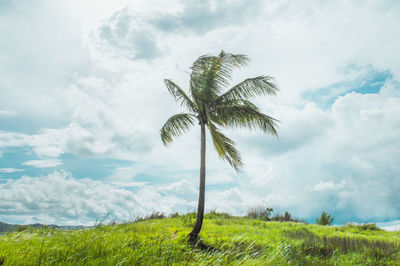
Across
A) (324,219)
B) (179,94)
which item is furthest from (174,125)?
(324,219)

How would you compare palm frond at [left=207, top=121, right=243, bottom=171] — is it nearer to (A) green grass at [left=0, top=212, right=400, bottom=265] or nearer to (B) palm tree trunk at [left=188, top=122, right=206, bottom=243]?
(B) palm tree trunk at [left=188, top=122, right=206, bottom=243]

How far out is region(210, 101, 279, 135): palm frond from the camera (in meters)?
11.5

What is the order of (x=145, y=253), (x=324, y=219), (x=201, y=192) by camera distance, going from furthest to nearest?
(x=324, y=219) < (x=201, y=192) < (x=145, y=253)

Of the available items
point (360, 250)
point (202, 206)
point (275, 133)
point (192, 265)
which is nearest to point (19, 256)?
point (192, 265)

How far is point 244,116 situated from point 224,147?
158cm

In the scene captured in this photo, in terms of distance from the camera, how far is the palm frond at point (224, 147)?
1111 centimetres

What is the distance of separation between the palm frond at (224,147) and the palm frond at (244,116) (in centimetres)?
69

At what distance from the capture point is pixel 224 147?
1120 centimetres

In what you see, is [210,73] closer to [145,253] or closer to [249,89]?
[249,89]

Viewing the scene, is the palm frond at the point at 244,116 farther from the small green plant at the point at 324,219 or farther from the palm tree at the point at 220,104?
the small green plant at the point at 324,219

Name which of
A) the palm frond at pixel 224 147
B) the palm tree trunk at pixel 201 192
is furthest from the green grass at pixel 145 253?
the palm frond at pixel 224 147

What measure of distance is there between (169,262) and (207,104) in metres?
7.11

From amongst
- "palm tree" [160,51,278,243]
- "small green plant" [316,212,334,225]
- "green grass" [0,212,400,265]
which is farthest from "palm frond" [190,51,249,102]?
"small green plant" [316,212,334,225]

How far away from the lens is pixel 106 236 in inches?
331
